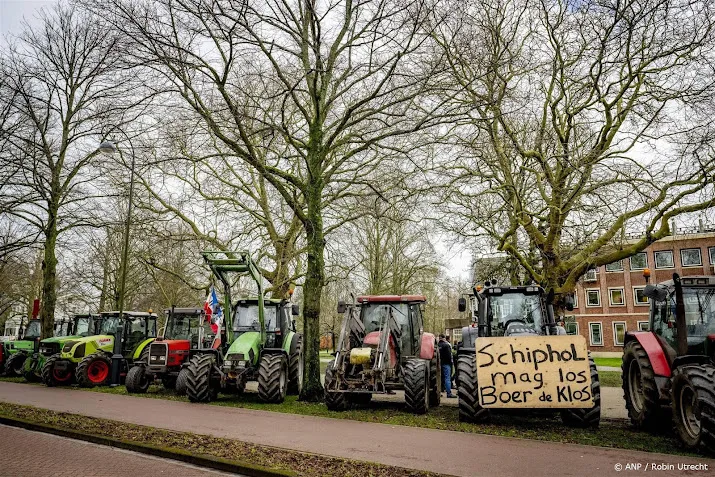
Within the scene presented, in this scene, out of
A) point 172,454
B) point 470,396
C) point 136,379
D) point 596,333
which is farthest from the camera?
point 596,333

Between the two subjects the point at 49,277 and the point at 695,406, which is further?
the point at 49,277

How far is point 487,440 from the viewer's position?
8602 mm

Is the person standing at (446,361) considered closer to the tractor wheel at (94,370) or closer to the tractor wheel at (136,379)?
the tractor wheel at (136,379)

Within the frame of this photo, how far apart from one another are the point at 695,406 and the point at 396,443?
163 inches

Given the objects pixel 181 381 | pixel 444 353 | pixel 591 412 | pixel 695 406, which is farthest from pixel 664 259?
pixel 695 406

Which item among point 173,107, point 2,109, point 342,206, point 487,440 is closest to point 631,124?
point 342,206

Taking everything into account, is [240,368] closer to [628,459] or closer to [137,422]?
[137,422]

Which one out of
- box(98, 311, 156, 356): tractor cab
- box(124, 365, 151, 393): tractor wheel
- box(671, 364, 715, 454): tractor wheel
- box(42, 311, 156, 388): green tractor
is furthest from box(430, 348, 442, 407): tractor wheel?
box(98, 311, 156, 356): tractor cab

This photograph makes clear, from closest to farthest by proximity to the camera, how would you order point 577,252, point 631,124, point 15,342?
1. point 631,124
2. point 577,252
3. point 15,342

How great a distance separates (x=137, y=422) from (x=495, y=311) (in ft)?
25.3

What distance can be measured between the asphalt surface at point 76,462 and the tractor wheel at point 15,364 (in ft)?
56.7

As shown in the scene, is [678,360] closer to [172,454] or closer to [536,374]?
[536,374]

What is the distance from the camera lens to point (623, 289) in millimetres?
51125

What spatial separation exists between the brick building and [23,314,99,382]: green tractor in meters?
40.4
